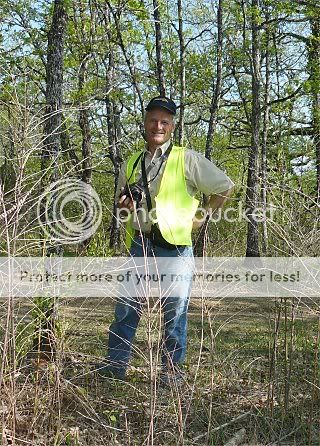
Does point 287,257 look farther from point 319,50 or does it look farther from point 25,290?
point 319,50

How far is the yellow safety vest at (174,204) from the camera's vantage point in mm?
3576

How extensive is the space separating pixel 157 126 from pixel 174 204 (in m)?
0.53

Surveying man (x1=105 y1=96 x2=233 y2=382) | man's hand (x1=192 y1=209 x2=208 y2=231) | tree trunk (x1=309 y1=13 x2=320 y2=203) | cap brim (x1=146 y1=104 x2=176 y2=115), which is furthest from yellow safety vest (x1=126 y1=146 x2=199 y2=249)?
tree trunk (x1=309 y1=13 x2=320 y2=203)

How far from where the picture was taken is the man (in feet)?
11.8

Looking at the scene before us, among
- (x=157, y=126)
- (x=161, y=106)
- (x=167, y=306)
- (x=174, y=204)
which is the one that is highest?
(x=161, y=106)

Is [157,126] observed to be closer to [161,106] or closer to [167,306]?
[161,106]

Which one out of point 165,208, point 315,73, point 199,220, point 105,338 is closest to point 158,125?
point 165,208

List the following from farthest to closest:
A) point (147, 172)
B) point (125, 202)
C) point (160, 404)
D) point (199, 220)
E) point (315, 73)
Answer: point (315, 73) → point (199, 220) → point (147, 172) → point (125, 202) → point (160, 404)

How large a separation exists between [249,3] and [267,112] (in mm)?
2401

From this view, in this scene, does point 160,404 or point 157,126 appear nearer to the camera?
point 160,404

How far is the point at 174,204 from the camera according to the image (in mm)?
3652

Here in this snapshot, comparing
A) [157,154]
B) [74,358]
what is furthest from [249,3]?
[74,358]

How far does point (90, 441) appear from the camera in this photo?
2988 mm

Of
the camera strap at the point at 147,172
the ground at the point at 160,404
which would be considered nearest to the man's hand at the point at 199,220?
the camera strap at the point at 147,172
